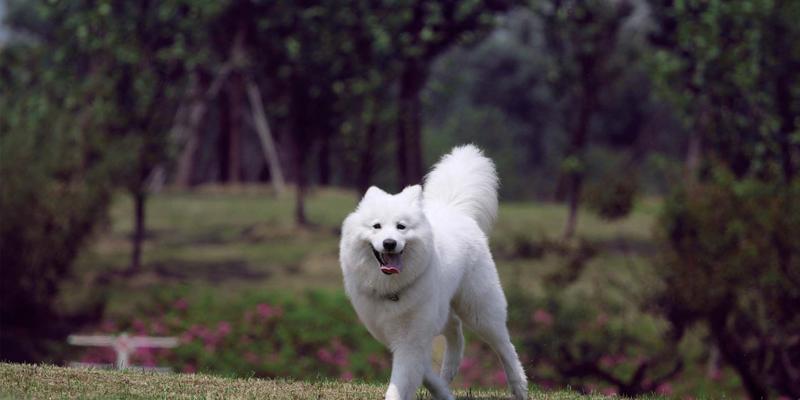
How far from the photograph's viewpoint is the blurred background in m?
18.8

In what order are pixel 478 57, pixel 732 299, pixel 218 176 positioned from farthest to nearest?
pixel 478 57 → pixel 218 176 → pixel 732 299

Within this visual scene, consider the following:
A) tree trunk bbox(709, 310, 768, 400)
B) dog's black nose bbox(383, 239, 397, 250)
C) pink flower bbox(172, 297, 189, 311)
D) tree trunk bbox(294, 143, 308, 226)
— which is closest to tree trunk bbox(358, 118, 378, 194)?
tree trunk bbox(294, 143, 308, 226)

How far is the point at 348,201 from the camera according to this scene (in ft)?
110

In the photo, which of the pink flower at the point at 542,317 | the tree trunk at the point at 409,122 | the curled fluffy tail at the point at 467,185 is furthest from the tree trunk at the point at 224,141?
the curled fluffy tail at the point at 467,185

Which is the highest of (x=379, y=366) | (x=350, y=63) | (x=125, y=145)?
(x=350, y=63)

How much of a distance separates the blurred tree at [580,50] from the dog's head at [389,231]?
19.1m

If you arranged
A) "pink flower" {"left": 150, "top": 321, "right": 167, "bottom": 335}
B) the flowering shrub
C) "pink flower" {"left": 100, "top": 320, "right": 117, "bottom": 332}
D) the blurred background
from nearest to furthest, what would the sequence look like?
the blurred background < the flowering shrub < "pink flower" {"left": 150, "top": 321, "right": 167, "bottom": 335} < "pink flower" {"left": 100, "top": 320, "right": 117, "bottom": 332}

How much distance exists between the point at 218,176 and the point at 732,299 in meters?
22.9

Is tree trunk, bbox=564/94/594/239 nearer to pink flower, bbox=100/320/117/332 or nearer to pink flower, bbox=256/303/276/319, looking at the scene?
pink flower, bbox=256/303/276/319

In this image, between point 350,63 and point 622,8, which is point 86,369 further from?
point 622,8

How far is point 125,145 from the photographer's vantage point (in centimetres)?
2464

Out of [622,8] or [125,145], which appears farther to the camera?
[622,8]

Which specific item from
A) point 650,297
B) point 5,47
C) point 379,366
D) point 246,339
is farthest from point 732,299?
point 5,47

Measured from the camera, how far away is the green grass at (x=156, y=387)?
24.8 ft
